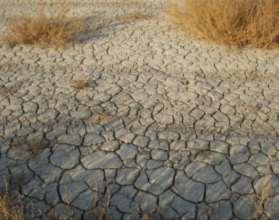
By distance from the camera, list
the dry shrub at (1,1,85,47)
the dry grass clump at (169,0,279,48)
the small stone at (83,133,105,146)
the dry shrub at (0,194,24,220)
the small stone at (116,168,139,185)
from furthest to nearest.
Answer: the dry shrub at (1,1,85,47) < the dry grass clump at (169,0,279,48) < the small stone at (83,133,105,146) < the small stone at (116,168,139,185) < the dry shrub at (0,194,24,220)

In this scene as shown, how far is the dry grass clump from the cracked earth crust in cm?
19

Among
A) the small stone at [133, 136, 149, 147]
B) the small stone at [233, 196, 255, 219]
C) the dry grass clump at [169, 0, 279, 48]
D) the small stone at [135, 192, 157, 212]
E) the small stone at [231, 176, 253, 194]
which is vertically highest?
the dry grass clump at [169, 0, 279, 48]

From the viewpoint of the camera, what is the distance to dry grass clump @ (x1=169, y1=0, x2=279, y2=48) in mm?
4453

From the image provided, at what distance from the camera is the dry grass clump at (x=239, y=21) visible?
4453 mm

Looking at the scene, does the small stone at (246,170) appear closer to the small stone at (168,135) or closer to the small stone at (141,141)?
the small stone at (168,135)

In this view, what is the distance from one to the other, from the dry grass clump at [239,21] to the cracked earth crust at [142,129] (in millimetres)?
194

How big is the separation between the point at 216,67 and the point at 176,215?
2272mm

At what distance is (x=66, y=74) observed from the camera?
4.05 meters

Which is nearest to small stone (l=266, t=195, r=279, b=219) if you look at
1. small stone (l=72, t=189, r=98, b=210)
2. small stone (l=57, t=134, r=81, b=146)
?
small stone (l=72, t=189, r=98, b=210)

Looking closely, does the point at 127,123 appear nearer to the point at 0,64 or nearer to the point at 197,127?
the point at 197,127

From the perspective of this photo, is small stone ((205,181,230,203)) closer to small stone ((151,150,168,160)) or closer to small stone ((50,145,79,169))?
small stone ((151,150,168,160))

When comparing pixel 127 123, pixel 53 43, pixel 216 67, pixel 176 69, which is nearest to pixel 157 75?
pixel 176 69

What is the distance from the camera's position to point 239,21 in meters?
4.59

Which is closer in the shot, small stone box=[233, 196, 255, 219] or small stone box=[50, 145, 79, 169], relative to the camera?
small stone box=[233, 196, 255, 219]
